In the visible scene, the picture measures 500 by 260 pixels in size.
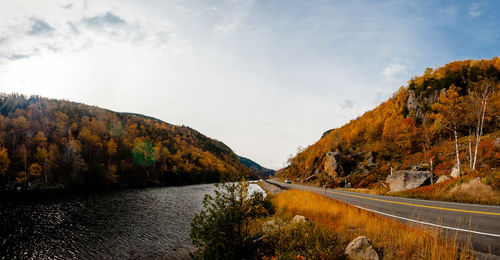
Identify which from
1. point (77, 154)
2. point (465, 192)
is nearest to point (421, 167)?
point (465, 192)

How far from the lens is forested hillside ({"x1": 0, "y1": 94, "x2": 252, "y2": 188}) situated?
6994 centimetres

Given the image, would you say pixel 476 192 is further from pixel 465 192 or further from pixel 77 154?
pixel 77 154

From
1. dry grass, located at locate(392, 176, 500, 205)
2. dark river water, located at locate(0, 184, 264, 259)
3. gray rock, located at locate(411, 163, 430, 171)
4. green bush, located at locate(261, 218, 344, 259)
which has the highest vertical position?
gray rock, located at locate(411, 163, 430, 171)

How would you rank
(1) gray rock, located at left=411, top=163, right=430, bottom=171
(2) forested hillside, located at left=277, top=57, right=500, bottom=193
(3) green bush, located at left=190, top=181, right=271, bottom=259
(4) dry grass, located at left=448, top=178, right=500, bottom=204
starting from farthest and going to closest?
(1) gray rock, located at left=411, top=163, right=430, bottom=171, (2) forested hillside, located at left=277, top=57, right=500, bottom=193, (4) dry grass, located at left=448, top=178, right=500, bottom=204, (3) green bush, located at left=190, top=181, right=271, bottom=259

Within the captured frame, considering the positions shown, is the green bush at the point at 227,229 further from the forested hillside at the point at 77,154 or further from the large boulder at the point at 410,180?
the forested hillside at the point at 77,154

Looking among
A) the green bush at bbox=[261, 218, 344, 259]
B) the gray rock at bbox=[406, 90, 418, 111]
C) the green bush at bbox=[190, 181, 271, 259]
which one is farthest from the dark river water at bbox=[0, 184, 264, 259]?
the gray rock at bbox=[406, 90, 418, 111]

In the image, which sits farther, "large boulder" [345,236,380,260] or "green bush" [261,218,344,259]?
"green bush" [261,218,344,259]

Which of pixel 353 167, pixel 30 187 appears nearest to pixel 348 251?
pixel 353 167

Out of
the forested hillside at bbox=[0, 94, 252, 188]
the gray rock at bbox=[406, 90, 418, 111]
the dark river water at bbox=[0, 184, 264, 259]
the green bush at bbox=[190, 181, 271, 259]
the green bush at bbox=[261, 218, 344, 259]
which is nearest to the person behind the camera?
the green bush at bbox=[261, 218, 344, 259]

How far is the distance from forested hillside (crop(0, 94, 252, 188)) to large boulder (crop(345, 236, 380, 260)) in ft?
274

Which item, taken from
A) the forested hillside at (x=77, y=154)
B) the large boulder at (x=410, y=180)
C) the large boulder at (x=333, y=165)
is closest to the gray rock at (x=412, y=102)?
the large boulder at (x=333, y=165)

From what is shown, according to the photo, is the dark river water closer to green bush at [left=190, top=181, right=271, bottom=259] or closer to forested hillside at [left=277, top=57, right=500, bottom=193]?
green bush at [left=190, top=181, right=271, bottom=259]

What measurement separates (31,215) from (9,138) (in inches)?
3253

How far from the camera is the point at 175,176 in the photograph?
367 ft
